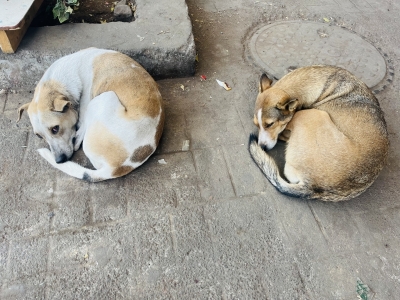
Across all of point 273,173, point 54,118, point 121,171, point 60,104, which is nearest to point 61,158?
point 54,118

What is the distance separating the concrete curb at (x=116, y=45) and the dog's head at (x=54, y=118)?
80cm

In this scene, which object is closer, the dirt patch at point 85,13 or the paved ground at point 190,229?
the paved ground at point 190,229

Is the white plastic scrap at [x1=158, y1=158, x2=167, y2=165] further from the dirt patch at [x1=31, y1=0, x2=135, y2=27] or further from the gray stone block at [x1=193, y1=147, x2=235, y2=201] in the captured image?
the dirt patch at [x1=31, y1=0, x2=135, y2=27]

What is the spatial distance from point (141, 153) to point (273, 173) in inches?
50.9

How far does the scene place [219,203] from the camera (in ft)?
9.95

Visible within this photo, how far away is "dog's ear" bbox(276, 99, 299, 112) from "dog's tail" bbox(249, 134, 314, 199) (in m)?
0.45

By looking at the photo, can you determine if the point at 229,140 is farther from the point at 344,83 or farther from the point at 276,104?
the point at 344,83

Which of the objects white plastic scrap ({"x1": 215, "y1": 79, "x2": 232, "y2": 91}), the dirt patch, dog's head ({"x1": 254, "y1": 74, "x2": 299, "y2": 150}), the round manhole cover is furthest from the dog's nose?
the round manhole cover

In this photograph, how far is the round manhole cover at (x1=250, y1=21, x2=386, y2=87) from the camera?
442cm

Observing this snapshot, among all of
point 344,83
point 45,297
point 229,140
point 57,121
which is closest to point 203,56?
point 229,140

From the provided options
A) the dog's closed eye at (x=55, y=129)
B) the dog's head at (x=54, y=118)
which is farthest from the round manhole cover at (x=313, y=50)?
the dog's closed eye at (x=55, y=129)

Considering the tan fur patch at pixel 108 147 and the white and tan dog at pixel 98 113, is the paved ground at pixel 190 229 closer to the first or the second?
the white and tan dog at pixel 98 113

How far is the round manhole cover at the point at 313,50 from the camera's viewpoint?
4.42 m

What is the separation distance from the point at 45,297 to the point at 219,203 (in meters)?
1.62
